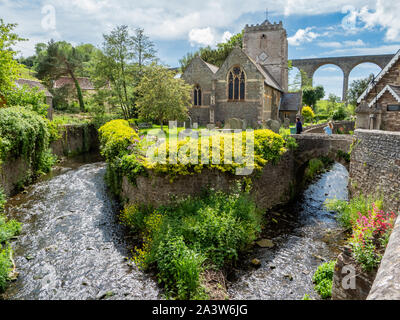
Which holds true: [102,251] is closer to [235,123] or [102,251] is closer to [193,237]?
[193,237]

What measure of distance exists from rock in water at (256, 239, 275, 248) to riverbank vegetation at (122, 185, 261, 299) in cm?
33

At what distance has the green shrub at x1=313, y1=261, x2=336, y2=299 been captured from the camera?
748 cm

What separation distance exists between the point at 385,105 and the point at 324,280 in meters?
11.5

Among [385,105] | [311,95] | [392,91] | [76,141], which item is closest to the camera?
[392,91]

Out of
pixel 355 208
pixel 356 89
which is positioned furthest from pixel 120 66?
pixel 356 89

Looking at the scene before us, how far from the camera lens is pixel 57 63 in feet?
115

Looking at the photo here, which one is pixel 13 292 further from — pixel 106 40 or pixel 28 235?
pixel 106 40

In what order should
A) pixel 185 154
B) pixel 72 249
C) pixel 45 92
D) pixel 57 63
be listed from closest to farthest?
pixel 72 249, pixel 185 154, pixel 45 92, pixel 57 63

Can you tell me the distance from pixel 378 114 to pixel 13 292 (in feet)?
58.4

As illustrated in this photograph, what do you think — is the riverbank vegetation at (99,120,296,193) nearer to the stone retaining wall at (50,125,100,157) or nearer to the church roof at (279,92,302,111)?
the stone retaining wall at (50,125,100,157)

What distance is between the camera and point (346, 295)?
5871mm

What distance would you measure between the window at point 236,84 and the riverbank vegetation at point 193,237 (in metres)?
18.8

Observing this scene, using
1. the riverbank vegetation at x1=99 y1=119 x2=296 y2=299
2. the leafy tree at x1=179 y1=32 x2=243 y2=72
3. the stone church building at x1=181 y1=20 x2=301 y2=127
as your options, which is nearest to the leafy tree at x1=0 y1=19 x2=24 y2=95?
the riverbank vegetation at x1=99 y1=119 x2=296 y2=299
